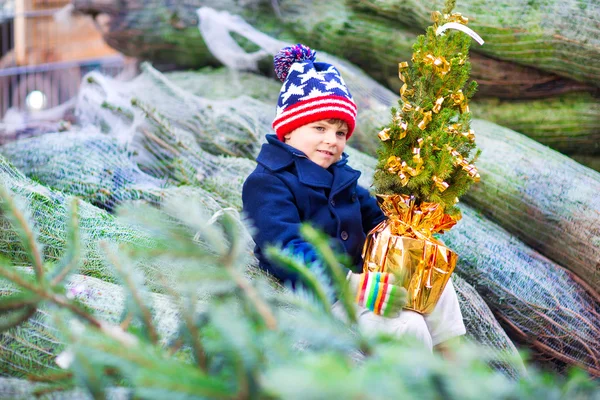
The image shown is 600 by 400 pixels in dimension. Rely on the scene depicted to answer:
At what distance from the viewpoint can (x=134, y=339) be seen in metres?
0.88

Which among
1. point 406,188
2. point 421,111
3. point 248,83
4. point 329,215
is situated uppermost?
point 421,111

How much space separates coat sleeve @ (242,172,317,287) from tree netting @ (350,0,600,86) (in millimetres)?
1542

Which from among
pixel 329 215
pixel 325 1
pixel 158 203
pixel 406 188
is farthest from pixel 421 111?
pixel 325 1

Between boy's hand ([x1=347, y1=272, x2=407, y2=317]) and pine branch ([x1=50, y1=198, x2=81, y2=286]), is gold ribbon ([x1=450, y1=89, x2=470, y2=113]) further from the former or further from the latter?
pine branch ([x1=50, y1=198, x2=81, y2=286])

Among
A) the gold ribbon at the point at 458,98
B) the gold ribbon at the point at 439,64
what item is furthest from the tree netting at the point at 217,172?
the gold ribbon at the point at 439,64

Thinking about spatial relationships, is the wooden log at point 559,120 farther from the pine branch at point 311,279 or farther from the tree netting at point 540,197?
the pine branch at point 311,279

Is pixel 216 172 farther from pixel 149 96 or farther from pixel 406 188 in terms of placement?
pixel 406 188

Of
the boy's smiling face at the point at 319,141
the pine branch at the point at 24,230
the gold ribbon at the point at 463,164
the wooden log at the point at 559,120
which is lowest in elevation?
the wooden log at the point at 559,120

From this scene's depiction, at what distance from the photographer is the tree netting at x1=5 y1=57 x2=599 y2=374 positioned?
7.51ft

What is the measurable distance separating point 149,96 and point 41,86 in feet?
9.29

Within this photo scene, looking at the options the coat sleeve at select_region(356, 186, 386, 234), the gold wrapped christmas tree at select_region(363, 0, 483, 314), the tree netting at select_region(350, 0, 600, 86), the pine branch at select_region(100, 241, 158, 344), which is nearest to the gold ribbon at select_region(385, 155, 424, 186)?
the gold wrapped christmas tree at select_region(363, 0, 483, 314)

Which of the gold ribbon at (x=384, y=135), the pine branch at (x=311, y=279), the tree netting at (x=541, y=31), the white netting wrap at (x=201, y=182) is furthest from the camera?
the tree netting at (x=541, y=31)

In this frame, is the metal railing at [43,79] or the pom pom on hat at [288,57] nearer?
the pom pom on hat at [288,57]

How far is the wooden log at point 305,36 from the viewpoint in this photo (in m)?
3.30
